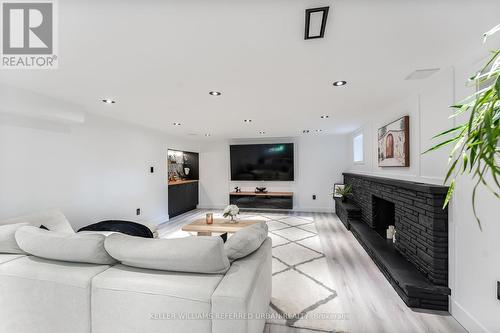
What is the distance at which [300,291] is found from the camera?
90.3 inches

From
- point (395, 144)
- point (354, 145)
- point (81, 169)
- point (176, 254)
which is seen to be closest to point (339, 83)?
point (395, 144)

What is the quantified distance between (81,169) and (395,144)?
450 cm

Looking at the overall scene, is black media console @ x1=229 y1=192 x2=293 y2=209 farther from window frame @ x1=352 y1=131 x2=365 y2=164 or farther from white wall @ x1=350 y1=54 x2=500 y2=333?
white wall @ x1=350 y1=54 x2=500 y2=333

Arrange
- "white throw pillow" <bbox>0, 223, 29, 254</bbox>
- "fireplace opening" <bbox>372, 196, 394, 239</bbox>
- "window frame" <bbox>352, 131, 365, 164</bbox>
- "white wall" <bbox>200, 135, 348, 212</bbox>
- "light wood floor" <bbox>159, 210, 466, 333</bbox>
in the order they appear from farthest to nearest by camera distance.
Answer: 1. "white wall" <bbox>200, 135, 348, 212</bbox>
2. "window frame" <bbox>352, 131, 365, 164</bbox>
3. "fireplace opening" <bbox>372, 196, 394, 239</bbox>
4. "light wood floor" <bbox>159, 210, 466, 333</bbox>
5. "white throw pillow" <bbox>0, 223, 29, 254</bbox>

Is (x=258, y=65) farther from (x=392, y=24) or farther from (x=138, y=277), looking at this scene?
(x=138, y=277)

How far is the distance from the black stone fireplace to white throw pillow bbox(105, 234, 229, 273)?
75.5 inches

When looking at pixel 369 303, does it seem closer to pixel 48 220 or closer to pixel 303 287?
pixel 303 287

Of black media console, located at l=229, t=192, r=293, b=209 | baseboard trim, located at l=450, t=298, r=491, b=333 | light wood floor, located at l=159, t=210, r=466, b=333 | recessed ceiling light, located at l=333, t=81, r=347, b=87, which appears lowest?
light wood floor, located at l=159, t=210, r=466, b=333

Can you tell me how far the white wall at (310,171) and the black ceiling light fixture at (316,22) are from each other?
495 centimetres

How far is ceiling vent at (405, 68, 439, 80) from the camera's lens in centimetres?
200

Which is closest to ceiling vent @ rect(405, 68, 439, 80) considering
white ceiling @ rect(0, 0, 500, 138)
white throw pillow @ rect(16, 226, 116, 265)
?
white ceiling @ rect(0, 0, 500, 138)

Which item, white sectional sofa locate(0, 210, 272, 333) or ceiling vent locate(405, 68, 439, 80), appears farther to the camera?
ceiling vent locate(405, 68, 439, 80)

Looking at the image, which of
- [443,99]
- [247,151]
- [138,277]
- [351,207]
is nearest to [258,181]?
[247,151]

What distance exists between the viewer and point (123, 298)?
130 centimetres
